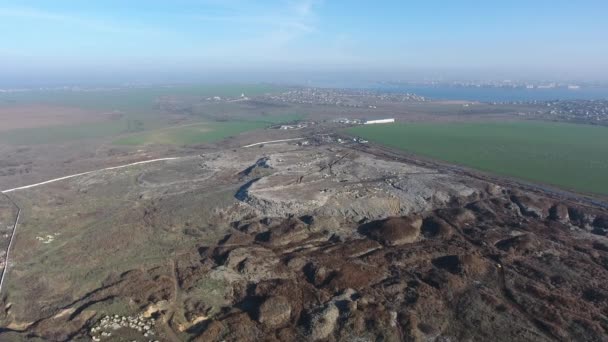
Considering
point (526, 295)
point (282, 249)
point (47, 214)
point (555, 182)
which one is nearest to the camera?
point (526, 295)

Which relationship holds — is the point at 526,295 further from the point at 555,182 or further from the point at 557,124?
the point at 557,124

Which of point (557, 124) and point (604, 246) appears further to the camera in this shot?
point (557, 124)

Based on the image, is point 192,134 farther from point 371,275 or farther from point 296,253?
point 371,275

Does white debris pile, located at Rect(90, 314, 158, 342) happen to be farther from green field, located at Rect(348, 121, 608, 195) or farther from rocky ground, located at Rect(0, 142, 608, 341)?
green field, located at Rect(348, 121, 608, 195)

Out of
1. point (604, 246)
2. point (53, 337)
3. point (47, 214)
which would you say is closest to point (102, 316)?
point (53, 337)

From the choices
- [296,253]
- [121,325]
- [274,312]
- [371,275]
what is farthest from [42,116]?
[371,275]

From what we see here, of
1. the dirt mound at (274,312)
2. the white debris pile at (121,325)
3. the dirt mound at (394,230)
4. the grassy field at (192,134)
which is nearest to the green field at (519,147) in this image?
the dirt mound at (394,230)

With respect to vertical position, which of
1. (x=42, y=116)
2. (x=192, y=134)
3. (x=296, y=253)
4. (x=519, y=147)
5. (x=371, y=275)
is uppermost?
(x=519, y=147)
